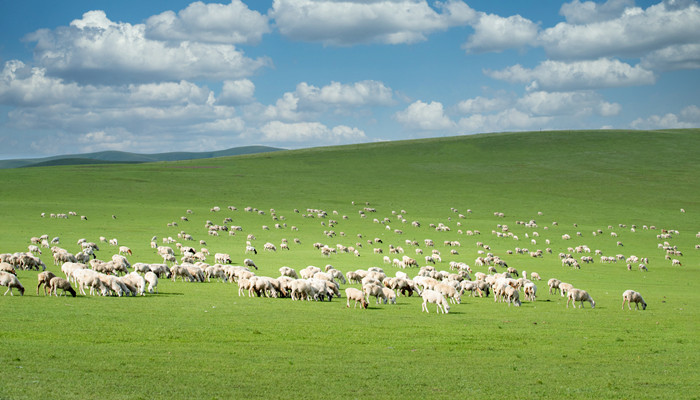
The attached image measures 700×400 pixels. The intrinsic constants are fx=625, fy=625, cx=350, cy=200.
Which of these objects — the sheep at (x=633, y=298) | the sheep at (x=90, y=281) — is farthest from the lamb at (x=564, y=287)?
the sheep at (x=90, y=281)

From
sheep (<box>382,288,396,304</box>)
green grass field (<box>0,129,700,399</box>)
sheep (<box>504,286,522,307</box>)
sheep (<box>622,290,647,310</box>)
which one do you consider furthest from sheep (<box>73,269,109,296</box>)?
sheep (<box>622,290,647,310</box>)

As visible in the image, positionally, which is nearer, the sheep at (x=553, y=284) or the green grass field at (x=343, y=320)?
the green grass field at (x=343, y=320)

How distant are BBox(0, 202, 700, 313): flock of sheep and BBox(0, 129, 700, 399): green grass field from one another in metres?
0.84

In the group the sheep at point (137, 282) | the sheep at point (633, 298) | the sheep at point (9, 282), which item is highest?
the sheep at point (9, 282)

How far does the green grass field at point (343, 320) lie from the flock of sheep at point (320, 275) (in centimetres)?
84

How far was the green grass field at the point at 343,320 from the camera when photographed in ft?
47.5

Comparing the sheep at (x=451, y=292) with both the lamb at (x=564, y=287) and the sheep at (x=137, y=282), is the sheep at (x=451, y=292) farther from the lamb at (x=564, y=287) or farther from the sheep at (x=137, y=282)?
the sheep at (x=137, y=282)

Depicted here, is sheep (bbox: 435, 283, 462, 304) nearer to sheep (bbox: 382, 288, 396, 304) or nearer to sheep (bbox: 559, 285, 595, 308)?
sheep (bbox: 382, 288, 396, 304)

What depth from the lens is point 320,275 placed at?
31.3 meters

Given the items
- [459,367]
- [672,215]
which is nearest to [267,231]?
[459,367]

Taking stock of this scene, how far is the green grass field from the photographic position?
14.5 metres

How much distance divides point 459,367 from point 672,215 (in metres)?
→ 72.9

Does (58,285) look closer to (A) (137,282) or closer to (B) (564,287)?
(A) (137,282)

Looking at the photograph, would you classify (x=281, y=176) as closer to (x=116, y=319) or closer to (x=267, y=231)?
(x=267, y=231)
